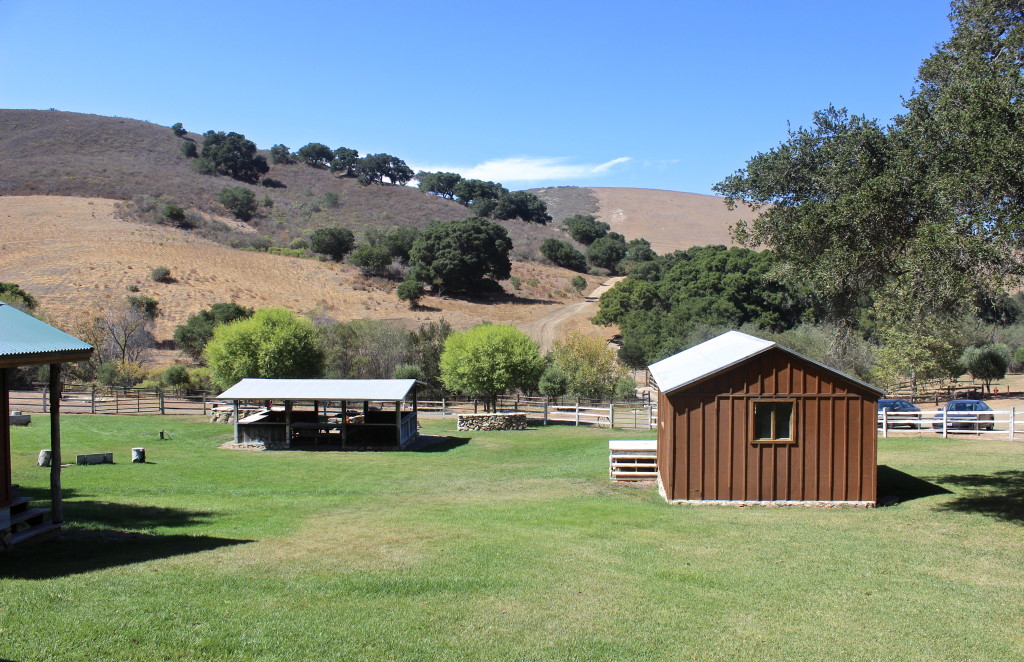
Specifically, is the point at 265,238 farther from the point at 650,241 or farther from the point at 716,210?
the point at 716,210

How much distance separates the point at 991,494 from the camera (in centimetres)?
1617

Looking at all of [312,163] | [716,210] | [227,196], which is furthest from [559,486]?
[716,210]

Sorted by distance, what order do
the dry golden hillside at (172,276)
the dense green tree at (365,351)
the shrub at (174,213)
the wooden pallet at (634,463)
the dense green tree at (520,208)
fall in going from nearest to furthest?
1. the wooden pallet at (634,463)
2. the dense green tree at (365,351)
3. the dry golden hillside at (172,276)
4. the shrub at (174,213)
5. the dense green tree at (520,208)

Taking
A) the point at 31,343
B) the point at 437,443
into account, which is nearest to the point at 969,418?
the point at 437,443

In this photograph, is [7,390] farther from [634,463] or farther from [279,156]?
[279,156]

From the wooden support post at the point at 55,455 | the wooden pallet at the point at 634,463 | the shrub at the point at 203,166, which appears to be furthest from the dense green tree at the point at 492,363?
the shrub at the point at 203,166

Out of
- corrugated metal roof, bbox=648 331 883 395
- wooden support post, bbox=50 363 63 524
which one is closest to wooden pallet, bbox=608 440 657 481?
corrugated metal roof, bbox=648 331 883 395

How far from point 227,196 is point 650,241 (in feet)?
203

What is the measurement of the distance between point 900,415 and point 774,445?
13584 mm

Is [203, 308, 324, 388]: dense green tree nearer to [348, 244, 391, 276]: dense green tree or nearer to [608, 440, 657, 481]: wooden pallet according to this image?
[608, 440, 657, 481]: wooden pallet

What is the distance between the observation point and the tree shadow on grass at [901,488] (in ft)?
53.2

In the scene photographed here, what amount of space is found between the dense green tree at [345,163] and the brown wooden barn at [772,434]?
115723mm

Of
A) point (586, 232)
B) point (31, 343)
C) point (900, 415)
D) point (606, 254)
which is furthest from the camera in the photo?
point (586, 232)

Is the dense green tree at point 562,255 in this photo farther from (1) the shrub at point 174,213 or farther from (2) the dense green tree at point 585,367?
(2) the dense green tree at point 585,367
